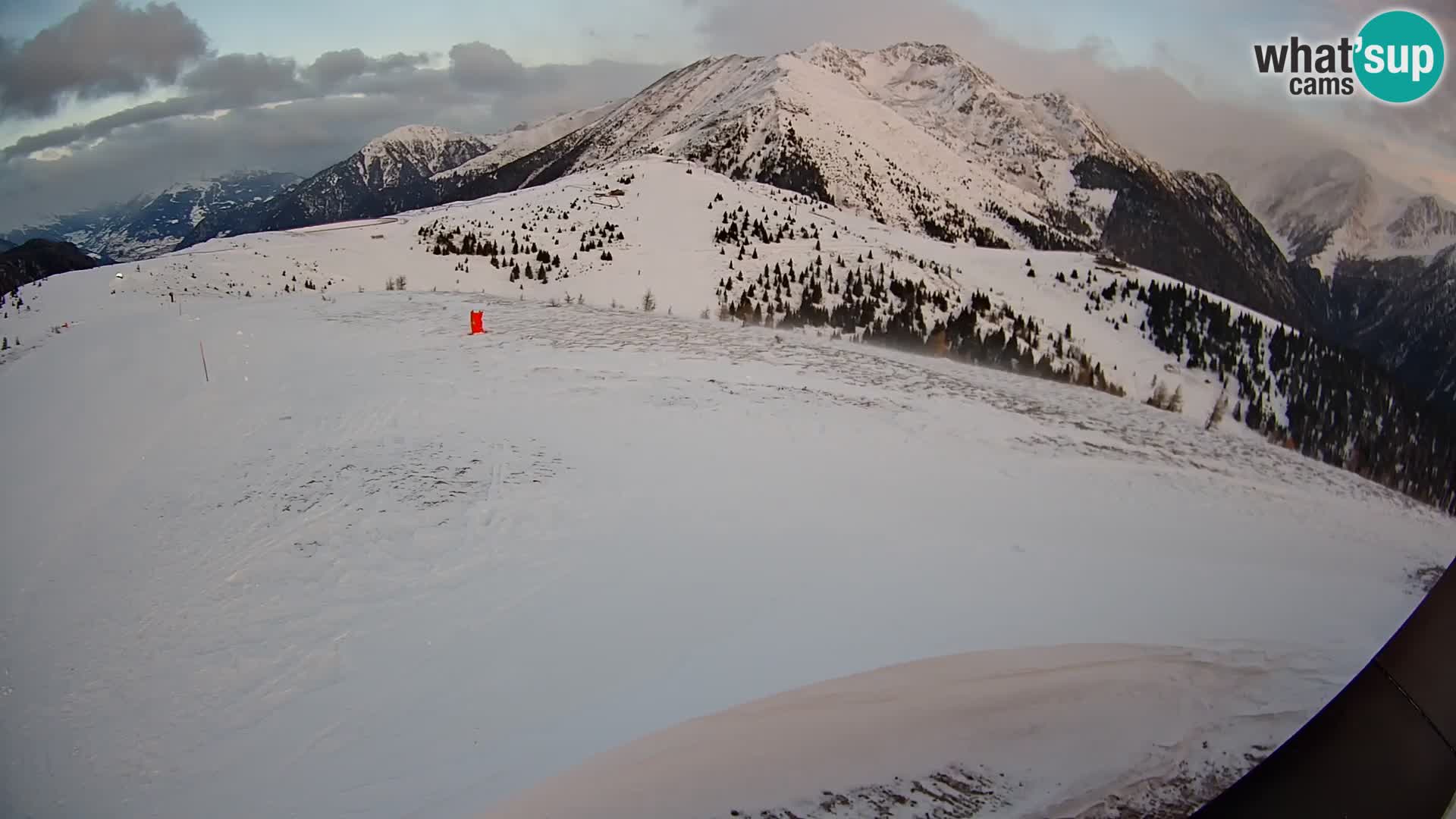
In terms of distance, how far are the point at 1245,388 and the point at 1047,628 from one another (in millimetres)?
839

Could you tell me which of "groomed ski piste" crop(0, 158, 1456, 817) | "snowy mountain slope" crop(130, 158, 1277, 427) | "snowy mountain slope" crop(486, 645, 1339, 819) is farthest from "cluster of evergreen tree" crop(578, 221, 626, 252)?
"snowy mountain slope" crop(486, 645, 1339, 819)

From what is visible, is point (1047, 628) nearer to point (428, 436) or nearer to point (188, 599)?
point (188, 599)

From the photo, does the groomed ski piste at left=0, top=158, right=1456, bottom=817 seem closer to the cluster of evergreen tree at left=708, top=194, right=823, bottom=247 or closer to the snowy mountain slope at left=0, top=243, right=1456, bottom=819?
the snowy mountain slope at left=0, top=243, right=1456, bottom=819

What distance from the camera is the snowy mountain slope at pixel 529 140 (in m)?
140

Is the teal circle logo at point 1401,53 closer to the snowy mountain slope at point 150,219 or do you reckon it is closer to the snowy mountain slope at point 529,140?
the snowy mountain slope at point 150,219

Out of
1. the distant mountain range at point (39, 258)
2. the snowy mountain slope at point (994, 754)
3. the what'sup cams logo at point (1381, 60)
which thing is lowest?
the snowy mountain slope at point (994, 754)

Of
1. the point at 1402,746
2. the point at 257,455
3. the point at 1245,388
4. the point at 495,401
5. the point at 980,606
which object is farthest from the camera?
the point at 495,401

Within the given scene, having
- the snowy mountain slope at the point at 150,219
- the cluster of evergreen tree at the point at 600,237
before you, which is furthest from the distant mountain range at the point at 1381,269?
the cluster of evergreen tree at the point at 600,237

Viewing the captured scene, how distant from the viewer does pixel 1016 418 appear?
4023mm

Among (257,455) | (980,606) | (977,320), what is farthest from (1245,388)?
(977,320)

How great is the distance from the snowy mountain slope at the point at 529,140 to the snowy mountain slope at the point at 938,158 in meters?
29.3

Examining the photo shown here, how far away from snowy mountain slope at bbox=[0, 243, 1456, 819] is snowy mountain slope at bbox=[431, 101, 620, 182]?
142 m

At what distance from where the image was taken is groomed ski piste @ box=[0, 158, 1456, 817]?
1.47 meters

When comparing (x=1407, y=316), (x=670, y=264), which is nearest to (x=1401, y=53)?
(x=1407, y=316)
